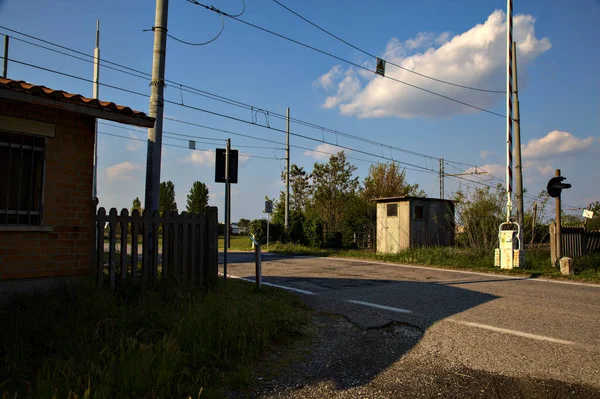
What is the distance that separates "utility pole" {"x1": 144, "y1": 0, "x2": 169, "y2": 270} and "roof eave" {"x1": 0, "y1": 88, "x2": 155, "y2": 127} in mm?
959

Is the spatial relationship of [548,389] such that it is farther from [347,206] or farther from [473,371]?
[347,206]

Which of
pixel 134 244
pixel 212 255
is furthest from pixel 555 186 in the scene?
pixel 134 244

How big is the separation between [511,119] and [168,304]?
1315 centimetres

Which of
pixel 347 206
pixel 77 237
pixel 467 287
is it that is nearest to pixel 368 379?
pixel 77 237

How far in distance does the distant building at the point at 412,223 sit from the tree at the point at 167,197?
112ft

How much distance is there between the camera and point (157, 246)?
21.4 ft

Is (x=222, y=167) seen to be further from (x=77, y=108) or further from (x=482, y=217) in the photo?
(x=482, y=217)

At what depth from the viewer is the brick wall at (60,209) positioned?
205 inches

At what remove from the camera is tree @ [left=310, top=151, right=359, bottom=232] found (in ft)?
108

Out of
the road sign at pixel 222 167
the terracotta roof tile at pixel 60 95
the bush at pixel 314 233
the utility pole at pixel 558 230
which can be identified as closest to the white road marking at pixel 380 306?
the road sign at pixel 222 167

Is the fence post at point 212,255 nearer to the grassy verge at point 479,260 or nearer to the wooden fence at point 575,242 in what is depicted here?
the grassy verge at point 479,260

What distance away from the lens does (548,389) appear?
3.69 m

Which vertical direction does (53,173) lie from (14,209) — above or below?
above

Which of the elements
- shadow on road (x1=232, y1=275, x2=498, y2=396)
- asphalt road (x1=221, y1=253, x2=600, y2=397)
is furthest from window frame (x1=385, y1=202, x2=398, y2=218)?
asphalt road (x1=221, y1=253, x2=600, y2=397)
